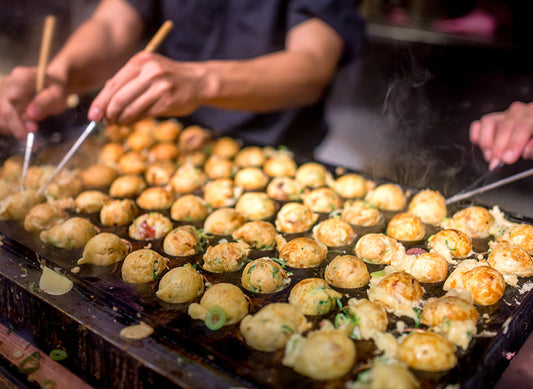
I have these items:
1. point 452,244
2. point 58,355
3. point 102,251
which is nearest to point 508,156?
point 452,244

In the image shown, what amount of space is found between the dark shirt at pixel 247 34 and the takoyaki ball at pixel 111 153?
0.82 metres

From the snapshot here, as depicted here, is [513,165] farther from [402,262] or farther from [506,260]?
[402,262]

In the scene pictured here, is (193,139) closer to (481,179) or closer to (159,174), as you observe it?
(159,174)

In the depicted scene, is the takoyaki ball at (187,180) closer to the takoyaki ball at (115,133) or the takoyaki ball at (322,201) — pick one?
the takoyaki ball at (322,201)

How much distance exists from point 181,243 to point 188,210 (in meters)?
0.41

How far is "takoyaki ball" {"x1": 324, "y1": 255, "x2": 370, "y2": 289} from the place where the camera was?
214 centimetres

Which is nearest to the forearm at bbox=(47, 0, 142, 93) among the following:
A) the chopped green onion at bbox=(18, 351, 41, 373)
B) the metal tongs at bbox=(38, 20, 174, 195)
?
the metal tongs at bbox=(38, 20, 174, 195)

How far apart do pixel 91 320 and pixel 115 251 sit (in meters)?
0.49

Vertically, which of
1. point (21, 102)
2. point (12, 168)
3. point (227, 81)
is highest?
point (227, 81)

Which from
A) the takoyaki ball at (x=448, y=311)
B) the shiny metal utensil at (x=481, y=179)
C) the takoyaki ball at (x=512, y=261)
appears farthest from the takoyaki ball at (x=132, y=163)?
the takoyaki ball at (x=512, y=261)

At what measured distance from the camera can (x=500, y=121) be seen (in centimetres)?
259

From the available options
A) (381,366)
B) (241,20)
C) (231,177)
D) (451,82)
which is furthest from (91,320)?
(451,82)

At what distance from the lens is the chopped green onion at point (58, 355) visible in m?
1.99

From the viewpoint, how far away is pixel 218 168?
3.34m
